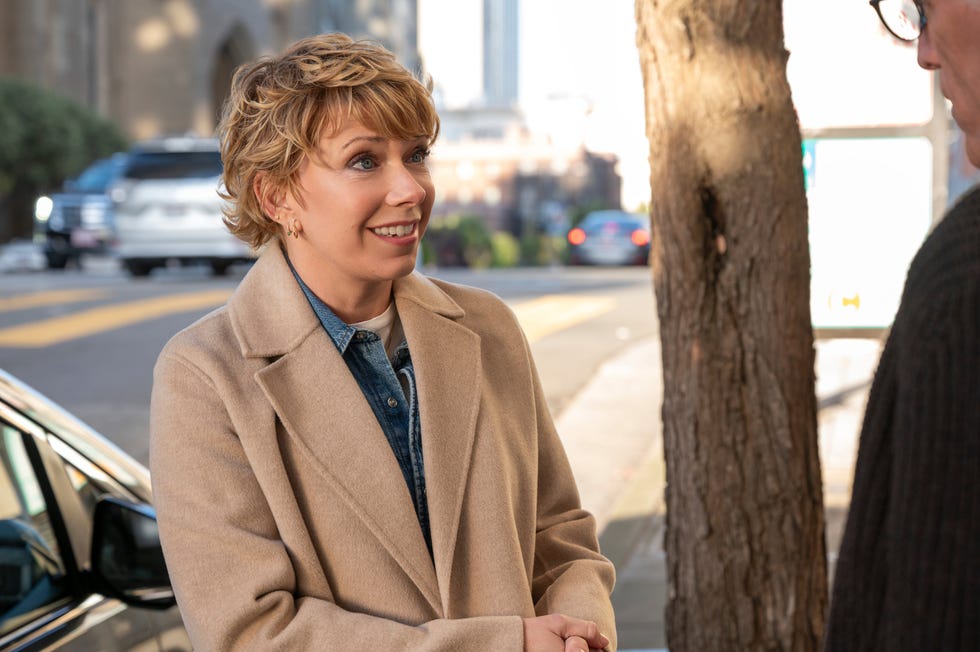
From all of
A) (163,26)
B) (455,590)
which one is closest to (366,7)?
(163,26)

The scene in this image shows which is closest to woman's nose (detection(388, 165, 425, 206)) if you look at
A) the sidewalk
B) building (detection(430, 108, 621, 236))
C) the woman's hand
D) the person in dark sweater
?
the woman's hand

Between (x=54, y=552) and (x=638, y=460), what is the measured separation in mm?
6140

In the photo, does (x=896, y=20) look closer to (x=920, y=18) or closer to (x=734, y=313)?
(x=920, y=18)

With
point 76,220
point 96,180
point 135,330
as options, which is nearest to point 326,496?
point 135,330

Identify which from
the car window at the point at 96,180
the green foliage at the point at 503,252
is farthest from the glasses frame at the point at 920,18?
the green foliage at the point at 503,252

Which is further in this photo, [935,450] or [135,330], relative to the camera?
[135,330]

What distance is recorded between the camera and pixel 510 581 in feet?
7.07

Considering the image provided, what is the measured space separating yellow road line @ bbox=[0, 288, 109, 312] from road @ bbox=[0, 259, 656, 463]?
0.01 m

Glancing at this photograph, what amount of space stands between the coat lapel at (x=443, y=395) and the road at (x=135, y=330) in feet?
19.3

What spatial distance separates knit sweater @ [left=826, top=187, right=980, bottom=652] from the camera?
1.16 meters

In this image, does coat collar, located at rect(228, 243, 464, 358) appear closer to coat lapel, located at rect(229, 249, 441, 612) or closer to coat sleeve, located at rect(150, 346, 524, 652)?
coat lapel, located at rect(229, 249, 441, 612)

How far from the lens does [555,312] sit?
15.6m

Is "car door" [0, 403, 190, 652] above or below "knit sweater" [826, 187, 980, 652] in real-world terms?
below

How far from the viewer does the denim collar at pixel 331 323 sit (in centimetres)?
224
